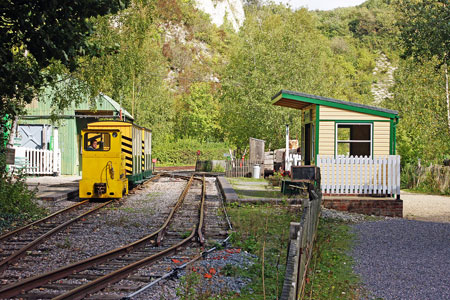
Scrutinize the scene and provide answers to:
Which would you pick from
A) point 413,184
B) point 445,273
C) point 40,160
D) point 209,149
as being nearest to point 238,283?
point 445,273

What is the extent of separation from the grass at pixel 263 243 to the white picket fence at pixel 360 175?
2255 millimetres

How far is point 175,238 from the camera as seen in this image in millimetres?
9695

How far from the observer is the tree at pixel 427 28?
13220 mm

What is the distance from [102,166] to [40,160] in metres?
13.5

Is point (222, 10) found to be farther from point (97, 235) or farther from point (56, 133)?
point (97, 235)

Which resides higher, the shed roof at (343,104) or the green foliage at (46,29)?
the green foliage at (46,29)

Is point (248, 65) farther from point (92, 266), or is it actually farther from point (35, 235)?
point (92, 266)

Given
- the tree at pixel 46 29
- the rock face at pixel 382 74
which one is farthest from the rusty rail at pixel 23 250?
the rock face at pixel 382 74

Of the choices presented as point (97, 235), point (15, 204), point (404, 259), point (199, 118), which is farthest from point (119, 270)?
point (199, 118)

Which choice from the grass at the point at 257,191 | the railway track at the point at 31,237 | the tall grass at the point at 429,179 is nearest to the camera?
the railway track at the point at 31,237

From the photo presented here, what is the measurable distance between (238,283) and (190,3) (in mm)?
106001

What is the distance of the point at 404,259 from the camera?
8.12 metres

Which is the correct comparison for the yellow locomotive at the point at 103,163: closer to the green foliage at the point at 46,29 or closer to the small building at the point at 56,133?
the green foliage at the point at 46,29

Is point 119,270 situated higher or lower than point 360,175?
lower
